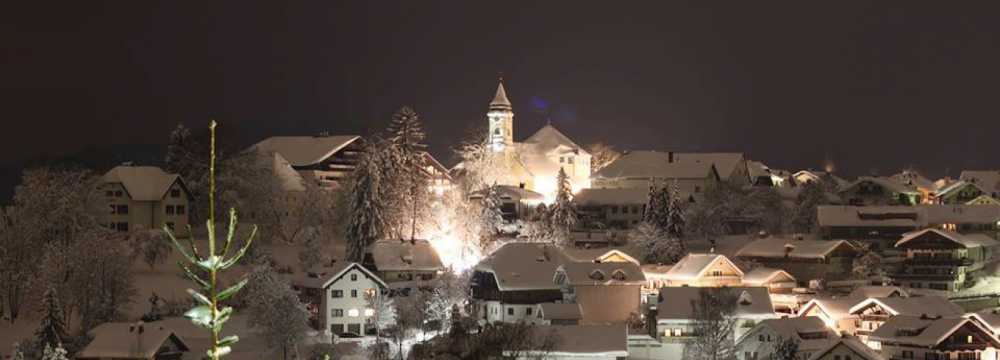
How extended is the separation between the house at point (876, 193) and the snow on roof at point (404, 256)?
112ft

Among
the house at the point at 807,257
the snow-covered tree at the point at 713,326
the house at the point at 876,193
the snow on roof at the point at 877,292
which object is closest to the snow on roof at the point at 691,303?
the snow-covered tree at the point at 713,326

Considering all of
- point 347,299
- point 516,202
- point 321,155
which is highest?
point 321,155

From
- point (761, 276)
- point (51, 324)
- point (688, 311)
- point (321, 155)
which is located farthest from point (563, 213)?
point (51, 324)

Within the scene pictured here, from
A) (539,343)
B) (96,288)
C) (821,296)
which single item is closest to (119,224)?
(96,288)

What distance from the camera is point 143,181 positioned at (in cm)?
6375

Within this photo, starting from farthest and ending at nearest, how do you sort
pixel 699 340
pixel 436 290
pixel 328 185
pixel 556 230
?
pixel 328 185, pixel 556 230, pixel 436 290, pixel 699 340

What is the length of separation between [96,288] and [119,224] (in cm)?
1387

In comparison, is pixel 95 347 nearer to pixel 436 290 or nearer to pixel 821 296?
pixel 436 290

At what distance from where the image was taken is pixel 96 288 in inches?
1944

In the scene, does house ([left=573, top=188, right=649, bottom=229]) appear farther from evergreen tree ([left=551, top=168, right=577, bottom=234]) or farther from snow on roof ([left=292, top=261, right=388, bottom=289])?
snow on roof ([left=292, top=261, right=388, bottom=289])

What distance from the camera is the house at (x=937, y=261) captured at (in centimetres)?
6188

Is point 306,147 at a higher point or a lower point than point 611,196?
higher

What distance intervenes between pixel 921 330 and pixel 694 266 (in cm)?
1150

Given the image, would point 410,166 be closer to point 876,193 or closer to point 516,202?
point 516,202
